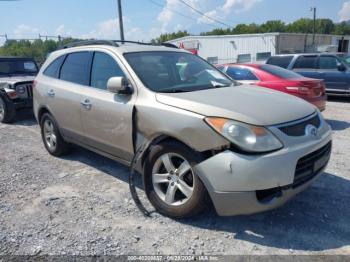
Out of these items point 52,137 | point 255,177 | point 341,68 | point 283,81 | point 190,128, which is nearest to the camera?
point 255,177

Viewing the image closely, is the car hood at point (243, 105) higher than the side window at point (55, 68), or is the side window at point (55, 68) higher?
the side window at point (55, 68)

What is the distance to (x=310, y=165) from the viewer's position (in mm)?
3082

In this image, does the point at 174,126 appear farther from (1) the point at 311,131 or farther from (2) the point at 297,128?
(1) the point at 311,131

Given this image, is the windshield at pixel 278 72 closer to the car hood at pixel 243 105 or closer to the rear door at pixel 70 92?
the car hood at pixel 243 105

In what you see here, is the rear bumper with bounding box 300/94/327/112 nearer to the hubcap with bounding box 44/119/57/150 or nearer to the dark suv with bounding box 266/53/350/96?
the dark suv with bounding box 266/53/350/96

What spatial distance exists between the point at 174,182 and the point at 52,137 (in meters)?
3.02

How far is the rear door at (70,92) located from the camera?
4.49 metres

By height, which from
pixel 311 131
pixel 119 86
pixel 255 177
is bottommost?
pixel 255 177

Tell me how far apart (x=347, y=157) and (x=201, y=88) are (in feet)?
9.21

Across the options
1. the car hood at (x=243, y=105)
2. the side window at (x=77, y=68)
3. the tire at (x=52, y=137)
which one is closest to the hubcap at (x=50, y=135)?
the tire at (x=52, y=137)

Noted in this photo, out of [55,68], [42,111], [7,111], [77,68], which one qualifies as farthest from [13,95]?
[77,68]

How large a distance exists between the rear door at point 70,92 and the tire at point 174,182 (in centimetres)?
155

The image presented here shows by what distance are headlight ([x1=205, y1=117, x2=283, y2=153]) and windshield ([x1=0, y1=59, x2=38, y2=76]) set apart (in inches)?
348

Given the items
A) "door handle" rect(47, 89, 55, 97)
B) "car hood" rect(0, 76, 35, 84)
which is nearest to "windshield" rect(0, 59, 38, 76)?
"car hood" rect(0, 76, 35, 84)
